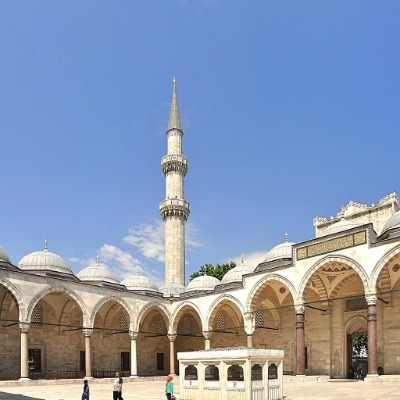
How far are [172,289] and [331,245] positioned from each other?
639 inches

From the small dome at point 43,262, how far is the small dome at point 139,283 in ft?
18.2

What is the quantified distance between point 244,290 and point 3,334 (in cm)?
1150

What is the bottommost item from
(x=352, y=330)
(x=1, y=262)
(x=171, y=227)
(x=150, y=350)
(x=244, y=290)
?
(x=150, y=350)

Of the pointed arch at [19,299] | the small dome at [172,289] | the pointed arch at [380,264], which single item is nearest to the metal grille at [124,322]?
the small dome at [172,289]

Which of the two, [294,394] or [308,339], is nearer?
[294,394]

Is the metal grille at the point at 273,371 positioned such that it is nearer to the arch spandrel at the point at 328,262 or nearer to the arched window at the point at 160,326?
the arch spandrel at the point at 328,262

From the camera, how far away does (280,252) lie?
2500 cm

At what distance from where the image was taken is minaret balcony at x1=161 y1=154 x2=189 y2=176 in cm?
3784

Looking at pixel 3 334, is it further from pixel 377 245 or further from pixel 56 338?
pixel 377 245

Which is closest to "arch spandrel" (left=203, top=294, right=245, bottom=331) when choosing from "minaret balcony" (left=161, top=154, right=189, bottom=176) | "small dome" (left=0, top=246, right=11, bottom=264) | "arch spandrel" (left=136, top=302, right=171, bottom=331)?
"arch spandrel" (left=136, top=302, right=171, bottom=331)

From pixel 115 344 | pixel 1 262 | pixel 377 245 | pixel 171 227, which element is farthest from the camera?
pixel 171 227

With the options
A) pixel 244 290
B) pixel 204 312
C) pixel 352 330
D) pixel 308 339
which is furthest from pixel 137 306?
pixel 352 330

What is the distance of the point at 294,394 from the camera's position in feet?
45.0

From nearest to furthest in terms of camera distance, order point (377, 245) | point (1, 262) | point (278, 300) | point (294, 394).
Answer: point (294, 394)
point (377, 245)
point (1, 262)
point (278, 300)
